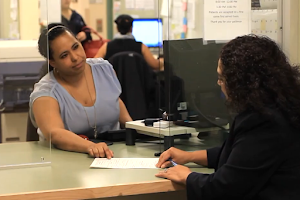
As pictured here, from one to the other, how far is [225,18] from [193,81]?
0.29m

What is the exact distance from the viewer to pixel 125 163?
1.98 metres

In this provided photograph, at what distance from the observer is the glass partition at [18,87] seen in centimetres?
217

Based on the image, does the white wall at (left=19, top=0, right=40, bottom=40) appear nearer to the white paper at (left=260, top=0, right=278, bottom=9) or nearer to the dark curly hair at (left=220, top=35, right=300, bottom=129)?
the white paper at (left=260, top=0, right=278, bottom=9)

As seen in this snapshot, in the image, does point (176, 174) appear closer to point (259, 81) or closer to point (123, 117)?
point (259, 81)

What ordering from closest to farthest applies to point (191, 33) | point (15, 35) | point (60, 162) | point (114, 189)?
1. point (114, 189)
2. point (60, 162)
3. point (191, 33)
4. point (15, 35)

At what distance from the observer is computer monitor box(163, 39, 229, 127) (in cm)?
209

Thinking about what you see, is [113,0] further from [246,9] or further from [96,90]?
[246,9]

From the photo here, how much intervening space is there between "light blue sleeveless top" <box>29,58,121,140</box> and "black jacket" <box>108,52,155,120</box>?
4.03 ft

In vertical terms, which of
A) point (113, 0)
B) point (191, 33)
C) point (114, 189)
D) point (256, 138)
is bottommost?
point (114, 189)

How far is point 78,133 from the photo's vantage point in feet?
8.21

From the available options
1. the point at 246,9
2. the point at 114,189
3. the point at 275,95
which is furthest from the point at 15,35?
the point at 275,95

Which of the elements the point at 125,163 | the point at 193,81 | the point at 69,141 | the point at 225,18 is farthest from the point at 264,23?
the point at 69,141

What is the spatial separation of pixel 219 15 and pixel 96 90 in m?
0.79

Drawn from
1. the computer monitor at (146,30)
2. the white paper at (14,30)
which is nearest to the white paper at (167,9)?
the white paper at (14,30)
